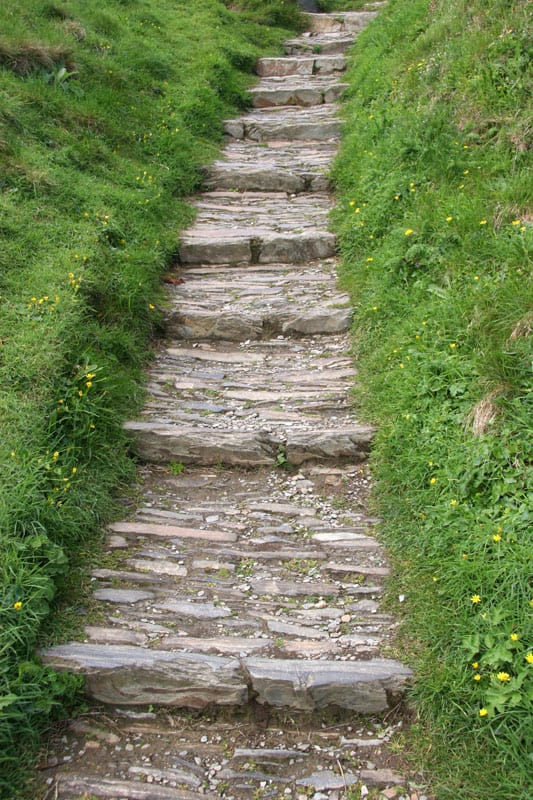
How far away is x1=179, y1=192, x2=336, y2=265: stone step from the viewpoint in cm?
765

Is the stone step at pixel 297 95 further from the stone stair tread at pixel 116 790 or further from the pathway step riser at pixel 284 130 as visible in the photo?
the stone stair tread at pixel 116 790

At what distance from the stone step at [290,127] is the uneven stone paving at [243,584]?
3686 mm

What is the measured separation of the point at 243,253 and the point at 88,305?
250 cm

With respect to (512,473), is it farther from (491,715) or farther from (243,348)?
(243,348)

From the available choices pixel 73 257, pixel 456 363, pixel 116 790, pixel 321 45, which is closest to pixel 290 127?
pixel 321 45

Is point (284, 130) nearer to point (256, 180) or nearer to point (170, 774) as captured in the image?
point (256, 180)

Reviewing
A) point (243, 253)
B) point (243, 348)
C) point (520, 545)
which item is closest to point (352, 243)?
point (243, 253)

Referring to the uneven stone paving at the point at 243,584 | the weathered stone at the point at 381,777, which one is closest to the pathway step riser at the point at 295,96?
the uneven stone paving at the point at 243,584

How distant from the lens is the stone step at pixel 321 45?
13281 mm

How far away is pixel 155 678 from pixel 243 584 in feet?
2.74

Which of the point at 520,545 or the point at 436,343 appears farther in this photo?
the point at 436,343

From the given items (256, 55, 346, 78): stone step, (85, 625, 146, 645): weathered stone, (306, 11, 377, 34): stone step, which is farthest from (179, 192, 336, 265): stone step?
(306, 11, 377, 34): stone step

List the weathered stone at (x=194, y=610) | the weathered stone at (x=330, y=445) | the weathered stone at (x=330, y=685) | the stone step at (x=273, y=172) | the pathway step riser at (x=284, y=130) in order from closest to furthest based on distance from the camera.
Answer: the weathered stone at (x=330, y=685), the weathered stone at (x=194, y=610), the weathered stone at (x=330, y=445), the stone step at (x=273, y=172), the pathway step riser at (x=284, y=130)

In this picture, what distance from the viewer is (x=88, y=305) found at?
5.70m
